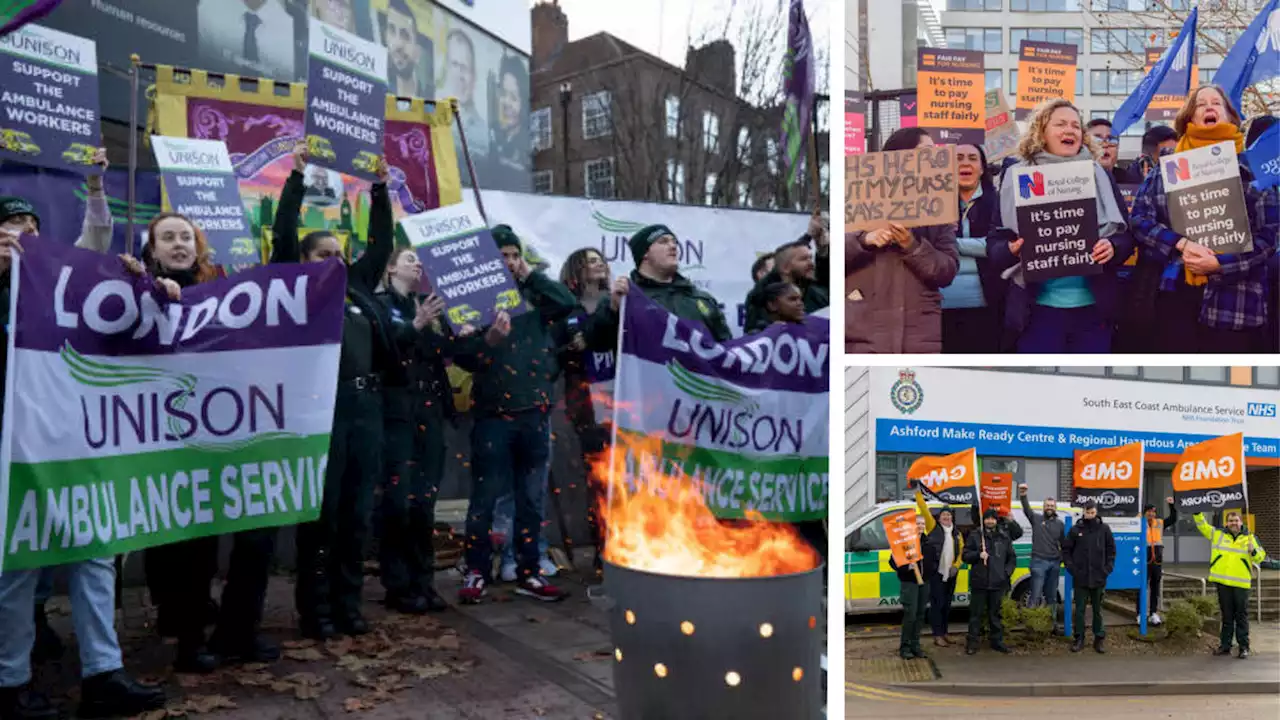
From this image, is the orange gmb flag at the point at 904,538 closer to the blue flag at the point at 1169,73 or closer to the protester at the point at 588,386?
the protester at the point at 588,386

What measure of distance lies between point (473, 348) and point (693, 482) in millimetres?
2312

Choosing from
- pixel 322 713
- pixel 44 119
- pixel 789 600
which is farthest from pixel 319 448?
pixel 44 119

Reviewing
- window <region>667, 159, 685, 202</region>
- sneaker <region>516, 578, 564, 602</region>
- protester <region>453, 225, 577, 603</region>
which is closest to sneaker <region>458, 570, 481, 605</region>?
protester <region>453, 225, 577, 603</region>

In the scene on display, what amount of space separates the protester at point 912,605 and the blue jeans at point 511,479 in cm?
359

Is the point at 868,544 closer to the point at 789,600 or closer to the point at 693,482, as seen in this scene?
the point at 693,482

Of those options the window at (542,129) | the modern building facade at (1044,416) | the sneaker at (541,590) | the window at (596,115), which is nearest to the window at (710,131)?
the window at (596,115)

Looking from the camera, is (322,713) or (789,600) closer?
(789,600)

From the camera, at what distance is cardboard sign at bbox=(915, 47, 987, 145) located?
7.20 m

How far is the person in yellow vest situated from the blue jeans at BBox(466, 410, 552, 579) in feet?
19.0

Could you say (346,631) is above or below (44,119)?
below

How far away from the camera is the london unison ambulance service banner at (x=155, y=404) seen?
4152mm

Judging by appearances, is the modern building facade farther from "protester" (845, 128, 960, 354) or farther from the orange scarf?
the orange scarf

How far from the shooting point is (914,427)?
642cm

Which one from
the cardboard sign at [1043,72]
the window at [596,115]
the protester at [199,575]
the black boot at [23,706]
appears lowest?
the black boot at [23,706]
